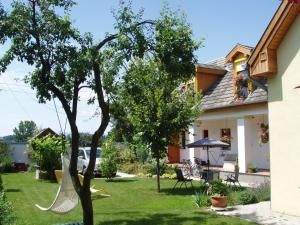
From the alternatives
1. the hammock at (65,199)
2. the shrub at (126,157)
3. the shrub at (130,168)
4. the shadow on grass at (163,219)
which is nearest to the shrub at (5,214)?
the hammock at (65,199)

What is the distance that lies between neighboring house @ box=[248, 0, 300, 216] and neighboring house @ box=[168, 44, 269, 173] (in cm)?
724

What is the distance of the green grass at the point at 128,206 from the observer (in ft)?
37.5

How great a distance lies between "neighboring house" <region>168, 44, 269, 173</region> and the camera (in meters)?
20.8

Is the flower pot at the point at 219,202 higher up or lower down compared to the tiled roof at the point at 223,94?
lower down

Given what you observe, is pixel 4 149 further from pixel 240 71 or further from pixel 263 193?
Result: pixel 263 193

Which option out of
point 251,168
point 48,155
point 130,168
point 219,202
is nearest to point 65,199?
point 219,202

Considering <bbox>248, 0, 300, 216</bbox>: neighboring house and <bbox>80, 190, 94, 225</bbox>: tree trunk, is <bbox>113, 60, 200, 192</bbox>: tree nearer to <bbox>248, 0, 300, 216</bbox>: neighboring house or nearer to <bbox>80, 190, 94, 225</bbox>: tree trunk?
<bbox>248, 0, 300, 216</bbox>: neighboring house

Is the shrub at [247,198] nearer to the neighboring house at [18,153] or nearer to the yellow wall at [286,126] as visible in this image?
the yellow wall at [286,126]

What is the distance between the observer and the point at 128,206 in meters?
14.5

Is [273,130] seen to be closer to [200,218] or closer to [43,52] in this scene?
[200,218]

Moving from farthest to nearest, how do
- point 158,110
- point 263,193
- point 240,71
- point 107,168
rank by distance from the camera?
point 107,168 < point 240,71 < point 158,110 < point 263,193

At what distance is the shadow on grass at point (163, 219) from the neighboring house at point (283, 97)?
2.07 meters

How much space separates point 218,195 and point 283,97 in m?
3.60

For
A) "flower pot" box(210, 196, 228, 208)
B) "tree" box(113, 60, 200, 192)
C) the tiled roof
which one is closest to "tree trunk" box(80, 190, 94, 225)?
"flower pot" box(210, 196, 228, 208)
